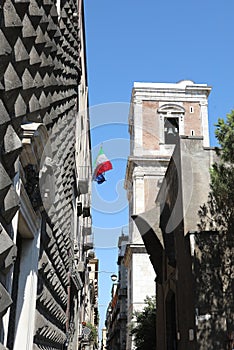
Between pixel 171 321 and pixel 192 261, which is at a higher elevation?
pixel 192 261

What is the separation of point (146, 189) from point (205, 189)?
79.2ft

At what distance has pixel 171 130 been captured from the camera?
39.8m

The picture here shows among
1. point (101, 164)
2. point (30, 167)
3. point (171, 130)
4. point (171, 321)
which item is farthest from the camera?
point (171, 130)

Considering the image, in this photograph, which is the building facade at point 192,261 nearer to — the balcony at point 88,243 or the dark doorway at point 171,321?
the dark doorway at point 171,321

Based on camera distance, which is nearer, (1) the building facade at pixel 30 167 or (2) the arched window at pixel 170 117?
(1) the building facade at pixel 30 167

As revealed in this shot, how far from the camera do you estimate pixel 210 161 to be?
47.8 feet

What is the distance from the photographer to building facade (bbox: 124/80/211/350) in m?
37.8

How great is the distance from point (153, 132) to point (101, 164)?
660 inches

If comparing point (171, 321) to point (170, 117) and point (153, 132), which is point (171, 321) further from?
point (170, 117)

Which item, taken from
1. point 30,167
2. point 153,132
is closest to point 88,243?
point 153,132

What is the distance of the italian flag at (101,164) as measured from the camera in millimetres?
23416

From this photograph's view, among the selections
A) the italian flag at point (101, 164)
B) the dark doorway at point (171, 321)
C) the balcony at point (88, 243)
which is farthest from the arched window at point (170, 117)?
the dark doorway at point (171, 321)

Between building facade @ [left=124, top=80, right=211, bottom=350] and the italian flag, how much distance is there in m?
13.8

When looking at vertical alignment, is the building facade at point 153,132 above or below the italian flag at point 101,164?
above
